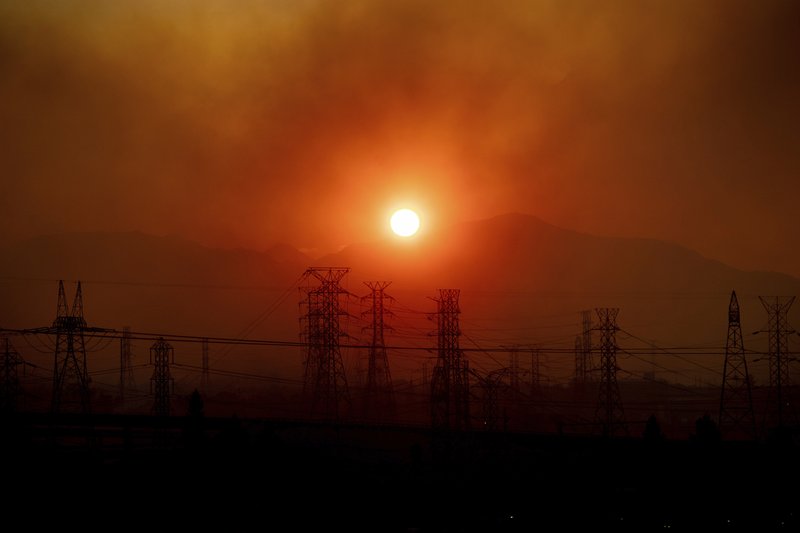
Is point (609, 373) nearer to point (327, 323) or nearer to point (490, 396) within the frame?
point (490, 396)

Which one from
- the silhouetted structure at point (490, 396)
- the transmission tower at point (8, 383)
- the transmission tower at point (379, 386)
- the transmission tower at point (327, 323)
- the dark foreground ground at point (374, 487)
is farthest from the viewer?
the transmission tower at point (379, 386)

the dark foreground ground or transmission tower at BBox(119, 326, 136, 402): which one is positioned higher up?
transmission tower at BBox(119, 326, 136, 402)

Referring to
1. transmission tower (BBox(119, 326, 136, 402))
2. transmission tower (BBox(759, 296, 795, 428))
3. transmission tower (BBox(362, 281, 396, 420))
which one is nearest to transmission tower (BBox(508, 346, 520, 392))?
transmission tower (BBox(362, 281, 396, 420))

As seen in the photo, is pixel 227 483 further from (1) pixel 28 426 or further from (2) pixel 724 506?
(2) pixel 724 506

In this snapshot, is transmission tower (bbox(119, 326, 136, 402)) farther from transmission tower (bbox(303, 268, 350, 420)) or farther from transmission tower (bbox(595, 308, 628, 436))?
transmission tower (bbox(595, 308, 628, 436))

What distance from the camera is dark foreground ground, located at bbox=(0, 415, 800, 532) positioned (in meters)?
32.7

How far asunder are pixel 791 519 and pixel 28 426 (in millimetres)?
36344

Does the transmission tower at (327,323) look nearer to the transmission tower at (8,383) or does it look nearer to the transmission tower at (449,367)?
the transmission tower at (449,367)

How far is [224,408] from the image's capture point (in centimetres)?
9300

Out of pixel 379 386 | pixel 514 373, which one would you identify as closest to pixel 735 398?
pixel 514 373

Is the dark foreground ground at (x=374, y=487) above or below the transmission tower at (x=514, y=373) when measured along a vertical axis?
below

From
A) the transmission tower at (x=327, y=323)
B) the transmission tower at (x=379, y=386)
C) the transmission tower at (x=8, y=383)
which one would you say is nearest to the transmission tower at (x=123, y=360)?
the transmission tower at (x=8, y=383)

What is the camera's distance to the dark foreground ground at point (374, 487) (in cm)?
3266

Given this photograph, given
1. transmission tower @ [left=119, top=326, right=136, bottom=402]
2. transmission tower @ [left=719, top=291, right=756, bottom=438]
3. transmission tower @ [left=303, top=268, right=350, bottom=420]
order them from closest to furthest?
transmission tower @ [left=719, top=291, right=756, bottom=438]
transmission tower @ [left=303, top=268, right=350, bottom=420]
transmission tower @ [left=119, top=326, right=136, bottom=402]
